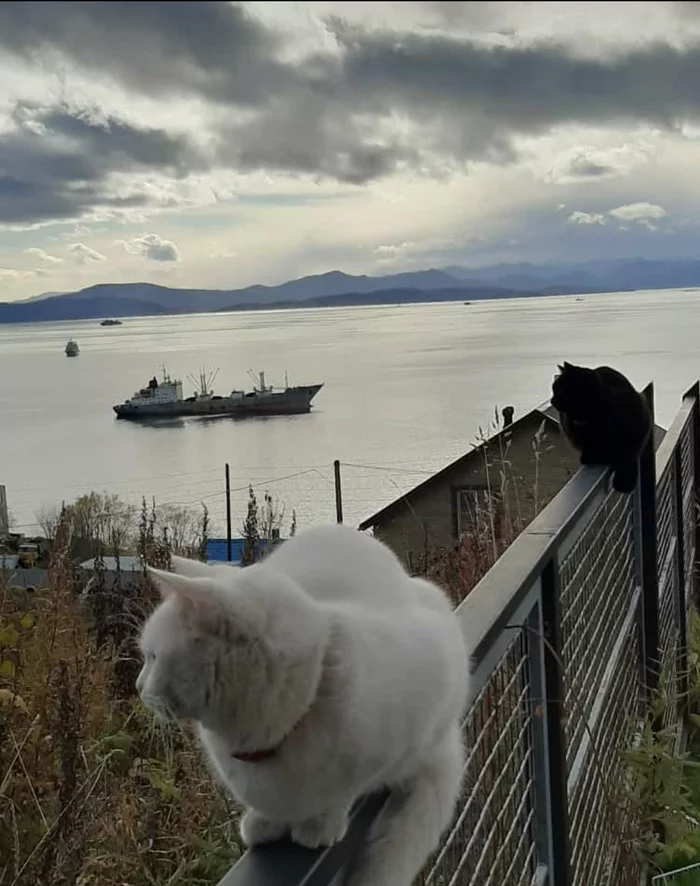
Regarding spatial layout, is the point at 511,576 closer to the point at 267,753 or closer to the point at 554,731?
the point at 554,731

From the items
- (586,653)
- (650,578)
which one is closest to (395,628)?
(586,653)

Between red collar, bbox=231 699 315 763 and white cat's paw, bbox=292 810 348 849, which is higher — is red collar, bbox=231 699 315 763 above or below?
above

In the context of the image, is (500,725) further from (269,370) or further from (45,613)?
(269,370)

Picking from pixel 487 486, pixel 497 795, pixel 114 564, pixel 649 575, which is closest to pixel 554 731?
pixel 497 795

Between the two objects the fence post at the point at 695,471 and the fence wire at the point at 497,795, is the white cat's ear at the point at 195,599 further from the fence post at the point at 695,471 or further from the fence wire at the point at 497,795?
the fence post at the point at 695,471

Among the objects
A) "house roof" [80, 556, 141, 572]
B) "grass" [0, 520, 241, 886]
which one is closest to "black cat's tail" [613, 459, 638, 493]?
"grass" [0, 520, 241, 886]

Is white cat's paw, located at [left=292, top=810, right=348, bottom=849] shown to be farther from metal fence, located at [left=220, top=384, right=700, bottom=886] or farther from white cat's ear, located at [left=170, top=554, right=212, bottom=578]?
white cat's ear, located at [left=170, top=554, right=212, bottom=578]
